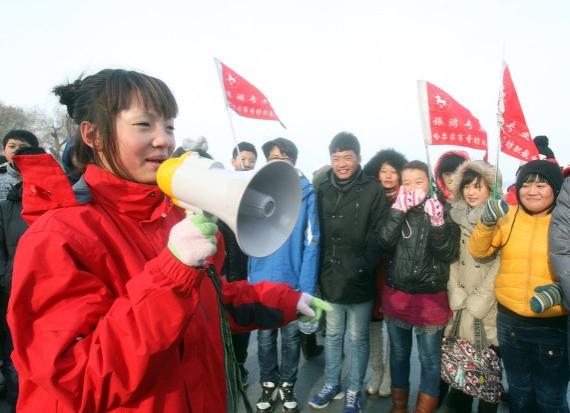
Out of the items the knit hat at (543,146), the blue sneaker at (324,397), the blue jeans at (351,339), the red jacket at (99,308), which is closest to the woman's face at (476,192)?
the blue jeans at (351,339)

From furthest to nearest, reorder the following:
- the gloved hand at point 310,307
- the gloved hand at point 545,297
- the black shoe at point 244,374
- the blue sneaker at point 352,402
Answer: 1. the black shoe at point 244,374
2. the blue sneaker at point 352,402
3. the gloved hand at point 545,297
4. the gloved hand at point 310,307

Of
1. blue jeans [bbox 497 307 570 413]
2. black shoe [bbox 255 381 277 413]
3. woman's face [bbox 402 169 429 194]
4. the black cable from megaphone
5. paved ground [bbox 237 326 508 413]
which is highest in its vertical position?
woman's face [bbox 402 169 429 194]

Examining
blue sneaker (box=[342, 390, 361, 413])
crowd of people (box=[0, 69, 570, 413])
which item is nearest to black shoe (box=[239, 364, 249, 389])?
crowd of people (box=[0, 69, 570, 413])

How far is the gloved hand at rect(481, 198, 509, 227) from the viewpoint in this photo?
2.86 meters

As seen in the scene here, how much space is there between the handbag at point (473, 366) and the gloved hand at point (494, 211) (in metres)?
0.82

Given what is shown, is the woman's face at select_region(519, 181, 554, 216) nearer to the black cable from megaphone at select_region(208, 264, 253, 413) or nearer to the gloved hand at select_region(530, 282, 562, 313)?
the gloved hand at select_region(530, 282, 562, 313)

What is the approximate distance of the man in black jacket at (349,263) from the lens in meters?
3.54

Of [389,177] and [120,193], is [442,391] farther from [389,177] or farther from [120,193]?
[120,193]

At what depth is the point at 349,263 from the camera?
11.7ft

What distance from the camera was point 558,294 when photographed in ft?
8.82

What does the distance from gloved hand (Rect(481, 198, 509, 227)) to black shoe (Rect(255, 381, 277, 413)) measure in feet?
7.39

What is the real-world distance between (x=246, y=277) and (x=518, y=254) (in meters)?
2.44

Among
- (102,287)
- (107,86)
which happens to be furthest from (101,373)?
(107,86)

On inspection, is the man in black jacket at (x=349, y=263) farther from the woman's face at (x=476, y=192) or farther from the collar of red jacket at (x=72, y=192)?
the collar of red jacket at (x=72, y=192)
